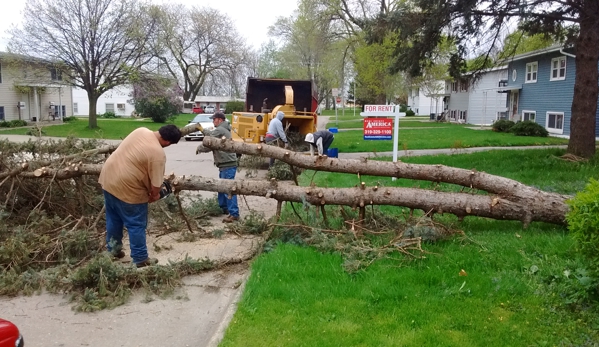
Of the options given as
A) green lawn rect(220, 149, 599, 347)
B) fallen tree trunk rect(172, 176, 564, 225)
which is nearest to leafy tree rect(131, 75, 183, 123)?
fallen tree trunk rect(172, 176, 564, 225)

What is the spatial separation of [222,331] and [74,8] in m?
30.4

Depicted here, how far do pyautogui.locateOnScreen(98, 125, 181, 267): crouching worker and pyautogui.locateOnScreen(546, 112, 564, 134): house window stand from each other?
2558cm

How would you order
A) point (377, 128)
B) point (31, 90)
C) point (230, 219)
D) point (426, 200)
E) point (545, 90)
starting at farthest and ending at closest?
point (31, 90) → point (545, 90) → point (377, 128) → point (230, 219) → point (426, 200)

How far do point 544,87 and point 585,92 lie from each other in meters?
17.1

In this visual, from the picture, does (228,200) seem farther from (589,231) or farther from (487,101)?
(487,101)

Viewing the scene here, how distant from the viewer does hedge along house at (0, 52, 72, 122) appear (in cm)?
3073

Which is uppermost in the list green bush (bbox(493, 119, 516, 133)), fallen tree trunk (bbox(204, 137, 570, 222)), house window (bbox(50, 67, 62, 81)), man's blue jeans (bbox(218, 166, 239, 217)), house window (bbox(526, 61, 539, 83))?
house window (bbox(526, 61, 539, 83))

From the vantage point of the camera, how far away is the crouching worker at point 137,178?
532 centimetres

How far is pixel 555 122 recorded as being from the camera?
27.5 metres

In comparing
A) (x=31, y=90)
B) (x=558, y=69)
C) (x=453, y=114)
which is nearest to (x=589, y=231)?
(x=558, y=69)

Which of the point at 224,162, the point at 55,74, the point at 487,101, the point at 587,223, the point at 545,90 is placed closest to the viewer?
the point at 587,223

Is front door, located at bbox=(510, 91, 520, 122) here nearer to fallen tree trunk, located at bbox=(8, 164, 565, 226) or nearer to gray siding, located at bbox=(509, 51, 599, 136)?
gray siding, located at bbox=(509, 51, 599, 136)

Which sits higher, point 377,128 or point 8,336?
point 377,128

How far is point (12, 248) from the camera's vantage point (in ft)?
18.2
